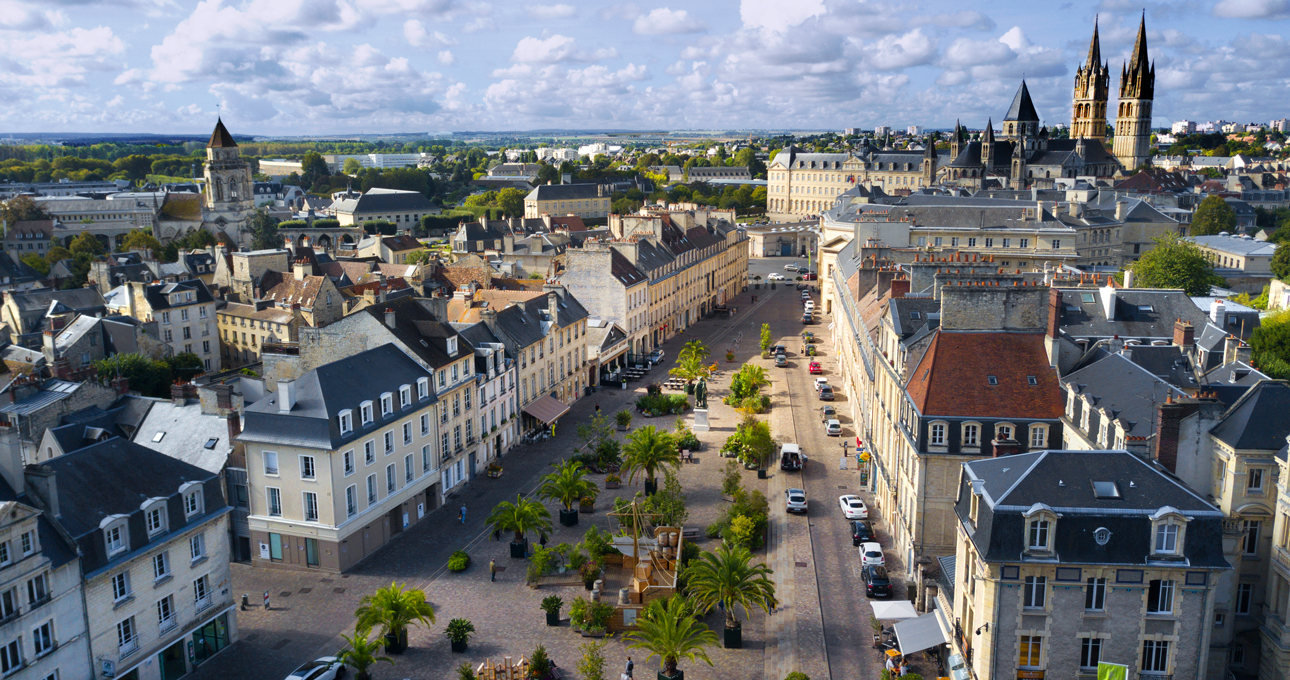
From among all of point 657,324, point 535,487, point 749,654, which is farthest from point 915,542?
point 657,324

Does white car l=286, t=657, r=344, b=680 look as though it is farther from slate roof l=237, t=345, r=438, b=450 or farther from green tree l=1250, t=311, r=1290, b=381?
green tree l=1250, t=311, r=1290, b=381

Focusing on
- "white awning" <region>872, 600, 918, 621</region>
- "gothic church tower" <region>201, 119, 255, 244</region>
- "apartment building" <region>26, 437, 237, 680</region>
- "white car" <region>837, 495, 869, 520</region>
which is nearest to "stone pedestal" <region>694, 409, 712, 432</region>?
"white car" <region>837, 495, 869, 520</region>

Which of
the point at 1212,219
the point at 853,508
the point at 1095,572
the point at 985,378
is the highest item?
the point at 1212,219

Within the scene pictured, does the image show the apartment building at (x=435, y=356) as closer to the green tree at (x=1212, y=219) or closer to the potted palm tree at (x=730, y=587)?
the potted palm tree at (x=730, y=587)

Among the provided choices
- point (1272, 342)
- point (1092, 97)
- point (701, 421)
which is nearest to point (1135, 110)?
point (1092, 97)

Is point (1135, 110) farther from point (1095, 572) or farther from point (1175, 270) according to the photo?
point (1095, 572)

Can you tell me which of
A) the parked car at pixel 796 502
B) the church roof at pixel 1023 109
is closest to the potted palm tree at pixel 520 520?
the parked car at pixel 796 502
